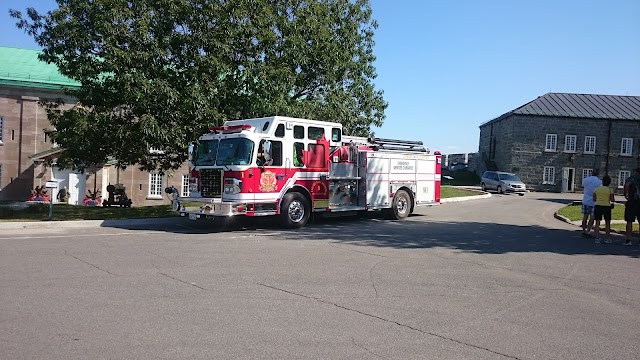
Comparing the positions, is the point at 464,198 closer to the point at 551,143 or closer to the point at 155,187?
the point at 155,187

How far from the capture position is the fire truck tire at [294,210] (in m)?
14.7

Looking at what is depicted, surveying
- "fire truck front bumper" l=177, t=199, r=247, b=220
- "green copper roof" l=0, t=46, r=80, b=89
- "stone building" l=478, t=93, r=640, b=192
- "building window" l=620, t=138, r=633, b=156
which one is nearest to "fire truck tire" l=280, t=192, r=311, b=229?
"fire truck front bumper" l=177, t=199, r=247, b=220

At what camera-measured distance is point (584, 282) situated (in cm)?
832

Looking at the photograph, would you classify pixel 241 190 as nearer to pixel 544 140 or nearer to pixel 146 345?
pixel 146 345

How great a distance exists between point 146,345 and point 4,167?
1214 inches

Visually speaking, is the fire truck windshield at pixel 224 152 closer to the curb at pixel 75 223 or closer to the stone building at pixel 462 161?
the curb at pixel 75 223

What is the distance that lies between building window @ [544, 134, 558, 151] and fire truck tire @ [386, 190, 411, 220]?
1483 inches

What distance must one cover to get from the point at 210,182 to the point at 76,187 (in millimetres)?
20615

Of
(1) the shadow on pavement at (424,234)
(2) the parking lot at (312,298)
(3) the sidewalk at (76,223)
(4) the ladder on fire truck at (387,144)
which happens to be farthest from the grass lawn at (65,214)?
(4) the ladder on fire truck at (387,144)

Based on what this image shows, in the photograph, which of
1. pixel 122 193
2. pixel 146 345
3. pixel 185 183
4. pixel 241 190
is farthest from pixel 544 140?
pixel 146 345

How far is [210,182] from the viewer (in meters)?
14.5

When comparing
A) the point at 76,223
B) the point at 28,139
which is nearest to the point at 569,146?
the point at 28,139

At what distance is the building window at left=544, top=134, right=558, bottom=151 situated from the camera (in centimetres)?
5094

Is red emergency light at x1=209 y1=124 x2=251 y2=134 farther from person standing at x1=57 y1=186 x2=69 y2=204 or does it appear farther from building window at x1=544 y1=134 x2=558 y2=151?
building window at x1=544 y1=134 x2=558 y2=151
